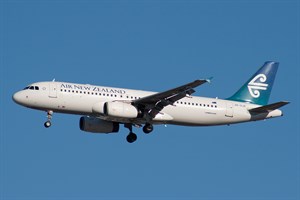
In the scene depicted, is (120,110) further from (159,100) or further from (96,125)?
(96,125)

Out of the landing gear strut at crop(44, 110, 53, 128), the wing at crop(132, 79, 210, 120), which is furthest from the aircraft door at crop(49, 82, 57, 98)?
the wing at crop(132, 79, 210, 120)

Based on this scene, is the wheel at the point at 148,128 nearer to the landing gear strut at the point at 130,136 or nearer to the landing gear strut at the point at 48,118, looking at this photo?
the landing gear strut at the point at 130,136

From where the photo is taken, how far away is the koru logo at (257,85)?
227 feet

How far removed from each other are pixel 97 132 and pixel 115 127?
1.51 m

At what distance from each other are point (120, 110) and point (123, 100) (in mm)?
1970

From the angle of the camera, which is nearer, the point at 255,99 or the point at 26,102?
A: the point at 26,102

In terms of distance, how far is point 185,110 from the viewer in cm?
6384

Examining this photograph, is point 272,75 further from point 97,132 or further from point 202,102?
point 97,132

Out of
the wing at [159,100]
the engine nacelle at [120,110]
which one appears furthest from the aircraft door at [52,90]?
the wing at [159,100]

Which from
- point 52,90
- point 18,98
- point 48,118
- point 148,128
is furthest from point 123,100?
point 18,98

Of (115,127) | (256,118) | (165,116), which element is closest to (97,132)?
(115,127)

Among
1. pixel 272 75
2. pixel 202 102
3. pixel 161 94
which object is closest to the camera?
pixel 161 94

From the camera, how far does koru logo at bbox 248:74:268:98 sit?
227 ft

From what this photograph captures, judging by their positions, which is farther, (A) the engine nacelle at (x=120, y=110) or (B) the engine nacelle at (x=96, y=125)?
(B) the engine nacelle at (x=96, y=125)
